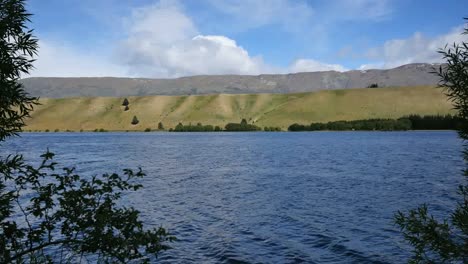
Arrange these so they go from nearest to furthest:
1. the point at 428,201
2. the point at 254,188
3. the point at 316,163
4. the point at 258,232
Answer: the point at 258,232
the point at 428,201
the point at 254,188
the point at 316,163

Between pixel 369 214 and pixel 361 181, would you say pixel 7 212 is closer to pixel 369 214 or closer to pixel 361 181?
pixel 369 214

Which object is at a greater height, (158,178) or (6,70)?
(6,70)

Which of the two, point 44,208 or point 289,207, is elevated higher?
point 44,208

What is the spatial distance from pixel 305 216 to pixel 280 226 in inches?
123

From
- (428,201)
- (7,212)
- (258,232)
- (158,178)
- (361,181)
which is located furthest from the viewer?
(158,178)

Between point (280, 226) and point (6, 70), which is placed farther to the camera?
point (280, 226)

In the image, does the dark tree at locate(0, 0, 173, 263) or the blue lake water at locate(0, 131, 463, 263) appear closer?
the dark tree at locate(0, 0, 173, 263)

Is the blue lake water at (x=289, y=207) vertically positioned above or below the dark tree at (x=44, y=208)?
below

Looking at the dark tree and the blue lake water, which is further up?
the dark tree

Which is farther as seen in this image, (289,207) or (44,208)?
(289,207)

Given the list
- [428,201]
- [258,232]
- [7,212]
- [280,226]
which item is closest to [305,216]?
[280,226]

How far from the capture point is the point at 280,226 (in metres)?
25.0

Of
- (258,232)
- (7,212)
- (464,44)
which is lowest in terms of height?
(258,232)

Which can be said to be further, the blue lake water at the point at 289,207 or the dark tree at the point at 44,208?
the blue lake water at the point at 289,207
